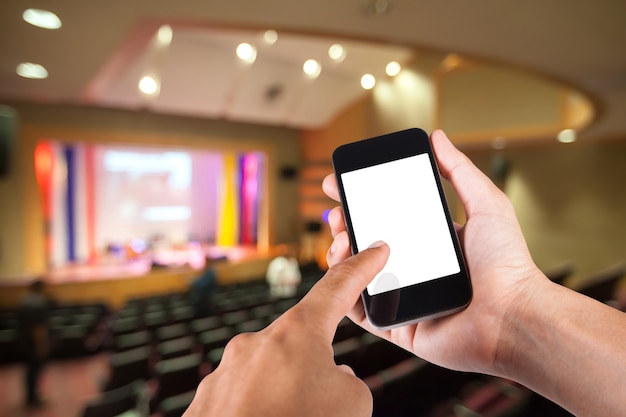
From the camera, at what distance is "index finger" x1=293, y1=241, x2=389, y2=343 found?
0.41 metres

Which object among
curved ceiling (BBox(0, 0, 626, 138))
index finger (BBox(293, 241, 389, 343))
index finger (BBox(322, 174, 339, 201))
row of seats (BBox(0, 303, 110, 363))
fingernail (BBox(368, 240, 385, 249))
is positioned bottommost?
row of seats (BBox(0, 303, 110, 363))

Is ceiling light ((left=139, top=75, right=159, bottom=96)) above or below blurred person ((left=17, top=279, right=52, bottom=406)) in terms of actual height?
above

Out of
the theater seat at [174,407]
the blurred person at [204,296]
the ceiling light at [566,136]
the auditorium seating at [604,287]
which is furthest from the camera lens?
the ceiling light at [566,136]

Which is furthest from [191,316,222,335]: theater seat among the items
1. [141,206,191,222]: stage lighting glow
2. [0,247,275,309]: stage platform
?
[141,206,191,222]: stage lighting glow

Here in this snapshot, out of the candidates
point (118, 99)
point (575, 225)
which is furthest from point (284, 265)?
point (575, 225)

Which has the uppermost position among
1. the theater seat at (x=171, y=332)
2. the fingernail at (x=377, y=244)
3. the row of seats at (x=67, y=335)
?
the fingernail at (x=377, y=244)

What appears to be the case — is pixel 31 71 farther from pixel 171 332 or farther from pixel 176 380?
pixel 176 380

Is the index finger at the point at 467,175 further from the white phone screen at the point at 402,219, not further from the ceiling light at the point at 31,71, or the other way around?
the ceiling light at the point at 31,71

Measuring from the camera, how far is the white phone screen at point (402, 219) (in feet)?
1.93

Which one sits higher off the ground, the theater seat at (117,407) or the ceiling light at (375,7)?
the ceiling light at (375,7)

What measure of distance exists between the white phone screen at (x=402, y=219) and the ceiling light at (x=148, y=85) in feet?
18.9

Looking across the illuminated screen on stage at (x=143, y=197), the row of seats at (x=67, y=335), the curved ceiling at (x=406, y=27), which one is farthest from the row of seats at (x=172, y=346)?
the illuminated screen on stage at (x=143, y=197)

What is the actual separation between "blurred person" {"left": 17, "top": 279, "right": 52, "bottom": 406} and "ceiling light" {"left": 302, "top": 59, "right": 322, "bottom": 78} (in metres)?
4.22

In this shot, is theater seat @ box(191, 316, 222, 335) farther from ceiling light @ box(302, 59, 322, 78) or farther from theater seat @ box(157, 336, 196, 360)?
Result: ceiling light @ box(302, 59, 322, 78)
